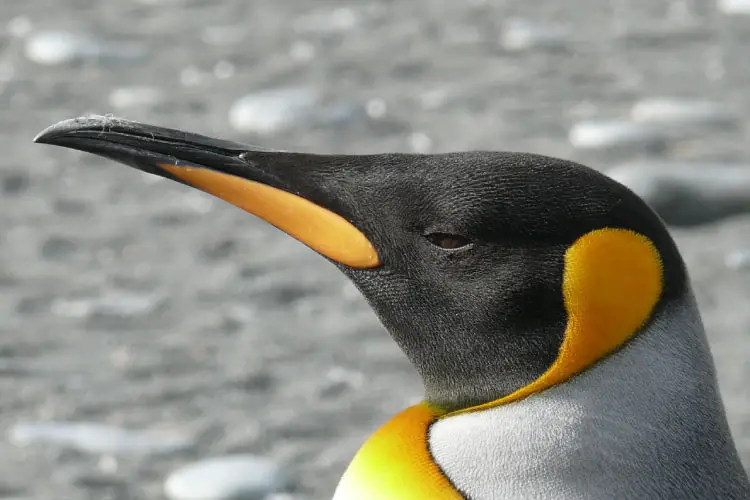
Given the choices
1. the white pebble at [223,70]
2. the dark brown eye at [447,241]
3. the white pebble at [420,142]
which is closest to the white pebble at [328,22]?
the white pebble at [223,70]

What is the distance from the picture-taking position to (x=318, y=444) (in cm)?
265

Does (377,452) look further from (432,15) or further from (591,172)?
(432,15)

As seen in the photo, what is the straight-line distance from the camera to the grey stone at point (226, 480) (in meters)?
2.44

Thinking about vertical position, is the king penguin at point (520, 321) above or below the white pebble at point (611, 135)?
below

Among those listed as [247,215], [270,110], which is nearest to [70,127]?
[247,215]

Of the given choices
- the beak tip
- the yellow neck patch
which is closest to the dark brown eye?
the yellow neck patch

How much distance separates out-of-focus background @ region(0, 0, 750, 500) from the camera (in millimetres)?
2682

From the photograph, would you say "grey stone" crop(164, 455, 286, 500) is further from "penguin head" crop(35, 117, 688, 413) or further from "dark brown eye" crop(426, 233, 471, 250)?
"dark brown eye" crop(426, 233, 471, 250)

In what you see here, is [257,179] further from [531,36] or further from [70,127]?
[531,36]

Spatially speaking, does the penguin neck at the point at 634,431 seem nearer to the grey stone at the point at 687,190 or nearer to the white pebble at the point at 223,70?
the grey stone at the point at 687,190

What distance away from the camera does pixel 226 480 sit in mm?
2467

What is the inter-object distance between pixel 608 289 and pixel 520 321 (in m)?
0.11

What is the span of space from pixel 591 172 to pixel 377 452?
37cm

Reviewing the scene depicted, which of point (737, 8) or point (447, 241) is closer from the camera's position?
point (447, 241)
